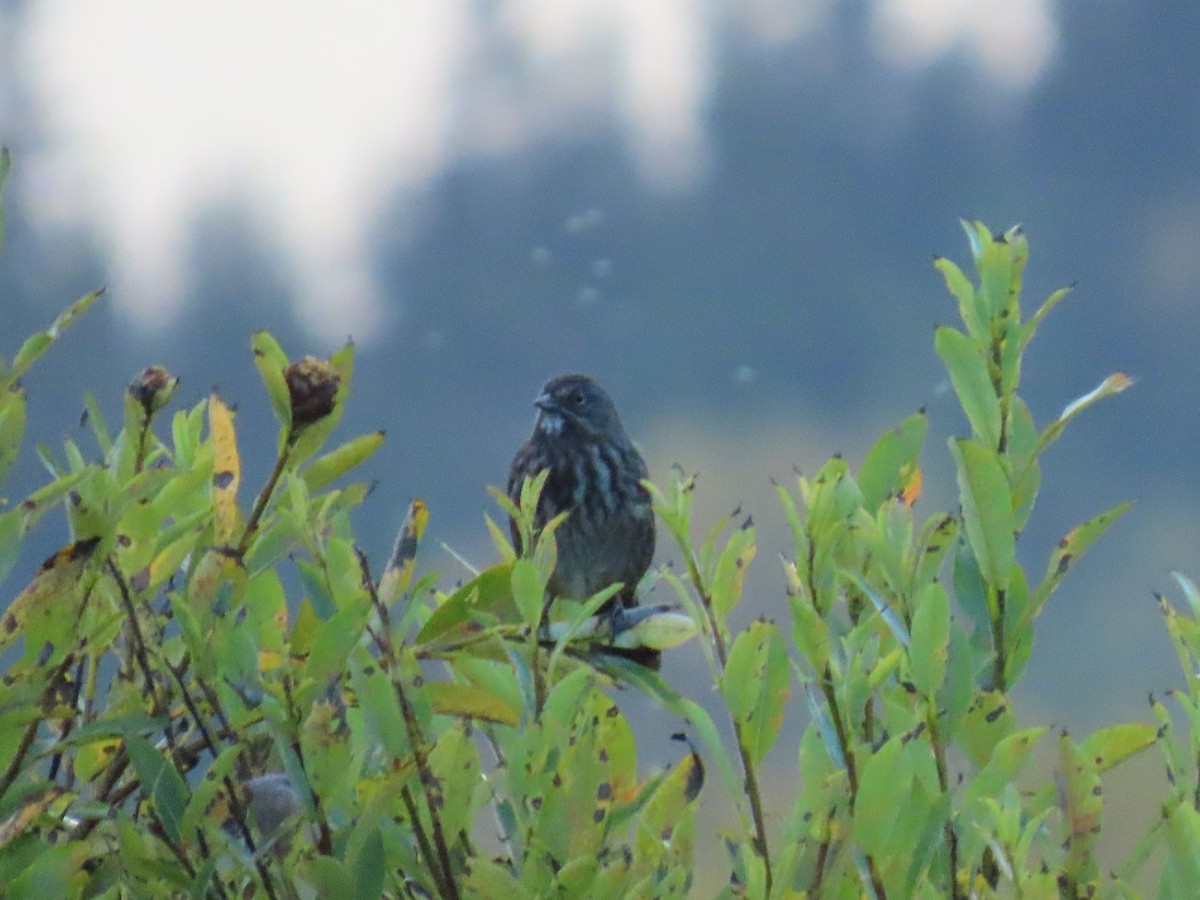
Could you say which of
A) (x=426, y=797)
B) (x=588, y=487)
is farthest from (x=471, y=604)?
(x=588, y=487)

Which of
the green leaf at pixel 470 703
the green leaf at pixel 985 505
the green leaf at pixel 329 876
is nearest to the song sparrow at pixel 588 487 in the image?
the green leaf at pixel 470 703

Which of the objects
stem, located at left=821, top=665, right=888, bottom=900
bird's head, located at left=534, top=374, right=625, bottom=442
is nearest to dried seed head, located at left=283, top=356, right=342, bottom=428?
stem, located at left=821, top=665, right=888, bottom=900

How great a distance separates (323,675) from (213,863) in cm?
18

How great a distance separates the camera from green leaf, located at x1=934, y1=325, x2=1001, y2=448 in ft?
4.98

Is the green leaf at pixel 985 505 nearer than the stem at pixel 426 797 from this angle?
No

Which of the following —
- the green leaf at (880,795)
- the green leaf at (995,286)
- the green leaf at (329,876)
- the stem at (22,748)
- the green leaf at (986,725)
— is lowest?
the green leaf at (329,876)

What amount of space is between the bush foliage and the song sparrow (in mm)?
2650

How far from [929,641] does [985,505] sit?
164 mm

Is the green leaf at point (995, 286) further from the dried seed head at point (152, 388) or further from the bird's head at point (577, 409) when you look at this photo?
the bird's head at point (577, 409)

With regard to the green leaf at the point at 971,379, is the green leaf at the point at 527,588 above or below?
below

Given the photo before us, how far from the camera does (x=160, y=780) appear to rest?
4.51 feet

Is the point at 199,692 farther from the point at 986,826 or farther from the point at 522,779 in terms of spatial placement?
the point at 986,826

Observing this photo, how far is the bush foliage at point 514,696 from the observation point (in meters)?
1.33

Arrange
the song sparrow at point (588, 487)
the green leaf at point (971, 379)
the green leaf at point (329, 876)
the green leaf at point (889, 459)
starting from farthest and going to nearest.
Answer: the song sparrow at point (588, 487) < the green leaf at point (889, 459) < the green leaf at point (971, 379) < the green leaf at point (329, 876)
